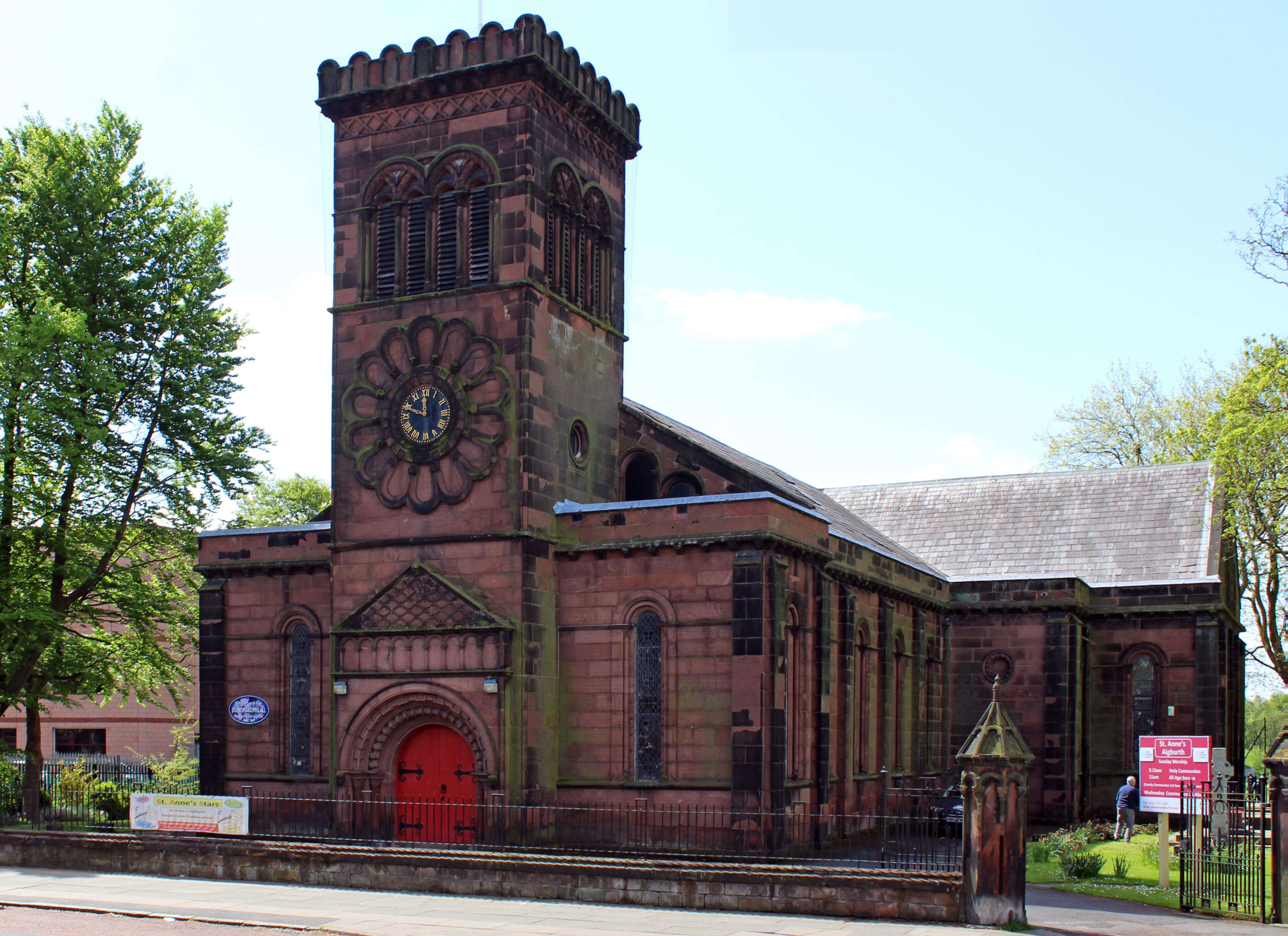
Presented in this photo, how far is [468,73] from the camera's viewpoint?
1108 inches

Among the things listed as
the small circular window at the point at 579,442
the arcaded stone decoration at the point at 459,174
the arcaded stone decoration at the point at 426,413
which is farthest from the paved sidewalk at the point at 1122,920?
the arcaded stone decoration at the point at 459,174

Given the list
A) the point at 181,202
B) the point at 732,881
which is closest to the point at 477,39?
the point at 181,202

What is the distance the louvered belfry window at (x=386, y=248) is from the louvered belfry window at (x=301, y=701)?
780cm

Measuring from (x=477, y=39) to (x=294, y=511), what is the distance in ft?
140

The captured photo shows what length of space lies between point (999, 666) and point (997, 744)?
20.7 meters

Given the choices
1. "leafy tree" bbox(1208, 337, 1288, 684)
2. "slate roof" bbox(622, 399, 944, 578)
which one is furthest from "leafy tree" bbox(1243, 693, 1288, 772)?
"slate roof" bbox(622, 399, 944, 578)

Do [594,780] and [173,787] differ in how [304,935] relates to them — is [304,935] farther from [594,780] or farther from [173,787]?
[173,787]

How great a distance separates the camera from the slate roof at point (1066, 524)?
3978 centimetres

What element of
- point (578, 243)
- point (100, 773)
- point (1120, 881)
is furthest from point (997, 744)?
point (100, 773)

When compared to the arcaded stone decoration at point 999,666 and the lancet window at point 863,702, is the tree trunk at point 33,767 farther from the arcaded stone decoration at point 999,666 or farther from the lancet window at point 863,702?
the arcaded stone decoration at point 999,666

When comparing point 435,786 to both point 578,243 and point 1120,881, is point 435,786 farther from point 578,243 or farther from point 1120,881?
point 1120,881

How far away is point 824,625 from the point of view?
2812cm

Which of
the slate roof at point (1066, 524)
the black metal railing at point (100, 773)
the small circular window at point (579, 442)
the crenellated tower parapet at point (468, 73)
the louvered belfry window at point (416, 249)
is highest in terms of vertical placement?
the crenellated tower parapet at point (468, 73)

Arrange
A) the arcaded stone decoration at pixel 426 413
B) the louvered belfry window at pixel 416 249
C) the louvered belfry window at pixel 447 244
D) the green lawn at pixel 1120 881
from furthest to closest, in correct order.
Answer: the louvered belfry window at pixel 416 249 < the louvered belfry window at pixel 447 244 < the arcaded stone decoration at pixel 426 413 < the green lawn at pixel 1120 881
